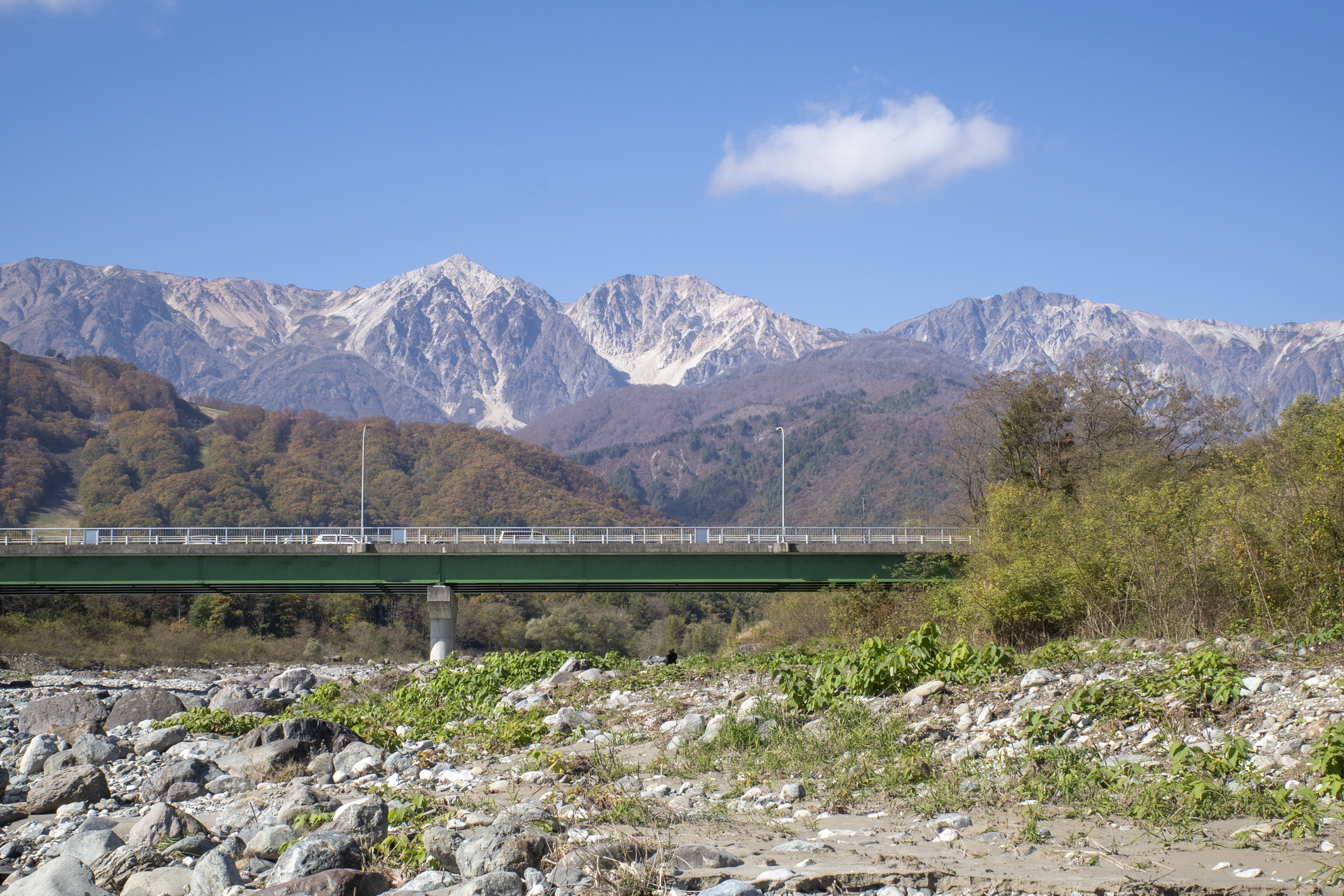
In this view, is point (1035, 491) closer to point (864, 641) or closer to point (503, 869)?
point (864, 641)

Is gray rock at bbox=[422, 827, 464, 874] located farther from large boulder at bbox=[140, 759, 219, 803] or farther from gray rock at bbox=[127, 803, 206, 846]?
large boulder at bbox=[140, 759, 219, 803]

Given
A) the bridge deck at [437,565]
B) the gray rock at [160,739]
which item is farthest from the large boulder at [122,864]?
the bridge deck at [437,565]

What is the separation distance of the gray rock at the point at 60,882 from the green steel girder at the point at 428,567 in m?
37.6

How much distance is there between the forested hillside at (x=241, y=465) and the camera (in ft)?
334

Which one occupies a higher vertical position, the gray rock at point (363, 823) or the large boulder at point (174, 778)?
the gray rock at point (363, 823)

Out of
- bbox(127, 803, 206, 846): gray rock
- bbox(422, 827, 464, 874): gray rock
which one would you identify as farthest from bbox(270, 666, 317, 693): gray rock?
bbox(422, 827, 464, 874): gray rock

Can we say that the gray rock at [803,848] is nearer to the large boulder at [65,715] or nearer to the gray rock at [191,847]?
the gray rock at [191,847]

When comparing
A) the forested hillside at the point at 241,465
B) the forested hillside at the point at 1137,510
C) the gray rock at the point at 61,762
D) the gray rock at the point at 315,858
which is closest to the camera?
the gray rock at the point at 315,858

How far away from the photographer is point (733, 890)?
25.0 ft

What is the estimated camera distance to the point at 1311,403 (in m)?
57.4

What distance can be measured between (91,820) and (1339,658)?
54.4 feet

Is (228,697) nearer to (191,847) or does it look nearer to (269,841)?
(191,847)

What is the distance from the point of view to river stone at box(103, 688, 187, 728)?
862 inches

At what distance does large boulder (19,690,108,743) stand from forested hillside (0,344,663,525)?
76414 mm
